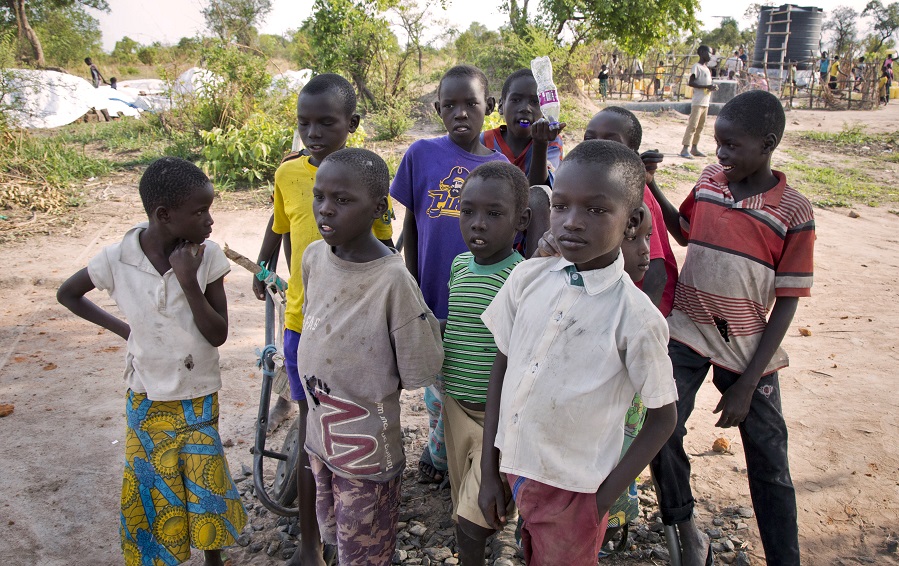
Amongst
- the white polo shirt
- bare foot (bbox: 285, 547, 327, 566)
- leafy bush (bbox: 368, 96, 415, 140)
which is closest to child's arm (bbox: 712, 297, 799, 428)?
bare foot (bbox: 285, 547, 327, 566)

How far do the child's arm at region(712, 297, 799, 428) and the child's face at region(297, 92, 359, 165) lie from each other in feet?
6.19

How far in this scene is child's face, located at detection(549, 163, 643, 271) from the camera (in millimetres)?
1698

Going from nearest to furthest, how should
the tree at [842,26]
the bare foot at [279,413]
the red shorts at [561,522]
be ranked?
the red shorts at [561,522] < the bare foot at [279,413] < the tree at [842,26]

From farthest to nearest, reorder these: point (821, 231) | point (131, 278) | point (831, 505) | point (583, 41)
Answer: point (583, 41) → point (821, 231) → point (831, 505) → point (131, 278)

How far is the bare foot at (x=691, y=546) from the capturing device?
2555 mm

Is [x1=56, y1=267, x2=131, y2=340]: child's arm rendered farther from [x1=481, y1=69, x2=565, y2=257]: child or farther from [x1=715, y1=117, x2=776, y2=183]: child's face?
[x1=715, y1=117, x2=776, y2=183]: child's face

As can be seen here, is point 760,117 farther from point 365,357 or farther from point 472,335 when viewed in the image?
point 365,357

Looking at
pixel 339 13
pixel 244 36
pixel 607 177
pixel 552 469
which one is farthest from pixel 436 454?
pixel 244 36

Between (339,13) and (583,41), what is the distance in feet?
27.3

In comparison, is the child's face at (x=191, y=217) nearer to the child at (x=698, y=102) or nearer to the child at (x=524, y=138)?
the child at (x=524, y=138)

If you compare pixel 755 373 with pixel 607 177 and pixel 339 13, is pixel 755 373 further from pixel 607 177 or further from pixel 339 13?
pixel 339 13

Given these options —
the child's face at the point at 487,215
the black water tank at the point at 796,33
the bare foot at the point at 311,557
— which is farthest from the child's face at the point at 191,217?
the black water tank at the point at 796,33

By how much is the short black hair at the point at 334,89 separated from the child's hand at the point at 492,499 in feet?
5.62

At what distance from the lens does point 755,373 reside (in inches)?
93.6
